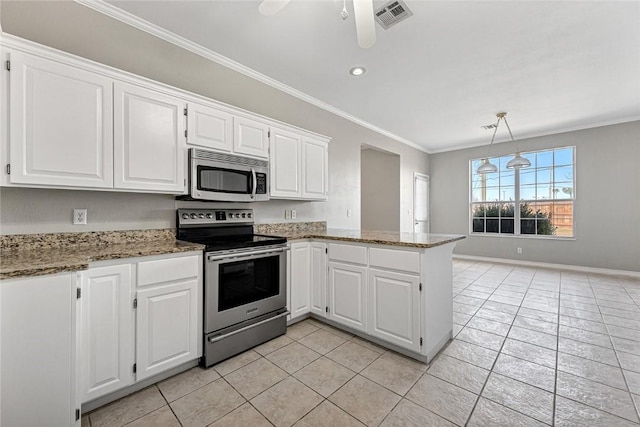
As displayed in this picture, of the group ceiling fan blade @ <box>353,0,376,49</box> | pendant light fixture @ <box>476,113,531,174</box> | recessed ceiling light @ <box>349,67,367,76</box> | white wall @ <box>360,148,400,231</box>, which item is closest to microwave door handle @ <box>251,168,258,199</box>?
ceiling fan blade @ <box>353,0,376,49</box>

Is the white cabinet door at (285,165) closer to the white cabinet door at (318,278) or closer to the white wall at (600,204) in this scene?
the white cabinet door at (318,278)

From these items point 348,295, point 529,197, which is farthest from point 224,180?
point 529,197

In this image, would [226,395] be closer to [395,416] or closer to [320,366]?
[320,366]

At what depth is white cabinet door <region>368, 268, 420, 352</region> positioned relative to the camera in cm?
209

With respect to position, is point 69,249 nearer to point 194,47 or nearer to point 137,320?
point 137,320

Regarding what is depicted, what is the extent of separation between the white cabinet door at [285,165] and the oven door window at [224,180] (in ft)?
1.08

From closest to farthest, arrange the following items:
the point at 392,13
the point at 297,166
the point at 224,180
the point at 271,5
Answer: the point at 271,5, the point at 392,13, the point at 224,180, the point at 297,166

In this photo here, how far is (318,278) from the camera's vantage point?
2799 mm

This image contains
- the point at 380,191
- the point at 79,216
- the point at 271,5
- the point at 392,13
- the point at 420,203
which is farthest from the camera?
the point at 420,203

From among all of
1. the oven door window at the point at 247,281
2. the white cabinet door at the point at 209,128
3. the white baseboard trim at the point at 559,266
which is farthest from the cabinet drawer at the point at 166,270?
the white baseboard trim at the point at 559,266

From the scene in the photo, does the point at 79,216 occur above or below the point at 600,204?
below

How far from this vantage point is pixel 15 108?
4.94 feet

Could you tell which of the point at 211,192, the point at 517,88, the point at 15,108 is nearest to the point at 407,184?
the point at 517,88

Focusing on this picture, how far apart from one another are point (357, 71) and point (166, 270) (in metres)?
2.75
